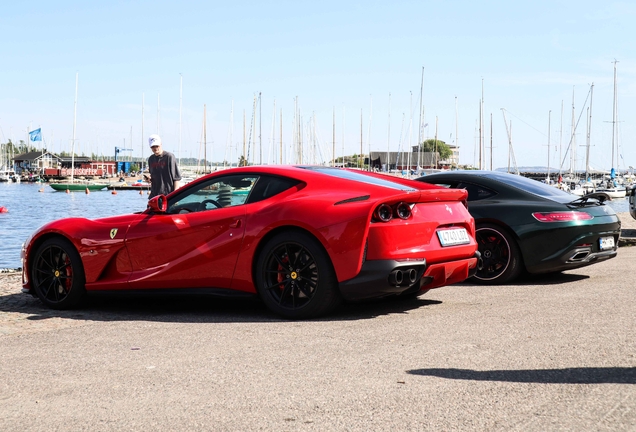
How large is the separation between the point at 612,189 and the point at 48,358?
272 ft

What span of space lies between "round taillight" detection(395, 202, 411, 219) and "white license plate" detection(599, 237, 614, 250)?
12.2 ft

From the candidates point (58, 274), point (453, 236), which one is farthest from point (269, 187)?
point (58, 274)

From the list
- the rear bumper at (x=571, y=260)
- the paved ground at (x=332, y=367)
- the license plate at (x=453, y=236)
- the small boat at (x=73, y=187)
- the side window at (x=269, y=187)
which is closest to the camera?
the paved ground at (x=332, y=367)

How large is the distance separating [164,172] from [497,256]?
443 cm

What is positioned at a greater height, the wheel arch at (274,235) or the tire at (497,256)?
the wheel arch at (274,235)

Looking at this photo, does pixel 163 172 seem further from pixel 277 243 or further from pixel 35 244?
pixel 277 243

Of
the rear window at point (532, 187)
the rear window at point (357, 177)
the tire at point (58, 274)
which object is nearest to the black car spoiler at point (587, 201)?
the rear window at point (532, 187)

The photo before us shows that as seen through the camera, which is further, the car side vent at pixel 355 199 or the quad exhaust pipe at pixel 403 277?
the car side vent at pixel 355 199

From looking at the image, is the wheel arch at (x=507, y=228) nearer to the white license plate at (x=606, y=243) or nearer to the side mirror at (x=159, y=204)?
the white license plate at (x=606, y=243)

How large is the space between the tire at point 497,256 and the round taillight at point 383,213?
311 cm

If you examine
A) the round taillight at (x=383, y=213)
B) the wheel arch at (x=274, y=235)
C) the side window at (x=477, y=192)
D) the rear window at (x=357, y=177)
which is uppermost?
the rear window at (x=357, y=177)

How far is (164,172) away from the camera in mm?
10664

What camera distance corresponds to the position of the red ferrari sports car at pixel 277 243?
21.5 ft

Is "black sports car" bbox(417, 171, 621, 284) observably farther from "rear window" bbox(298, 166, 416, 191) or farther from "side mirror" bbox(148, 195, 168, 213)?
"side mirror" bbox(148, 195, 168, 213)
